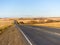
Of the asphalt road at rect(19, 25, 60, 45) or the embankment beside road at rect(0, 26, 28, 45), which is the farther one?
the embankment beside road at rect(0, 26, 28, 45)

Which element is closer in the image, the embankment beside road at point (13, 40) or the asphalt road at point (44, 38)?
the asphalt road at point (44, 38)

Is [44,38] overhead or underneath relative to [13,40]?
underneath

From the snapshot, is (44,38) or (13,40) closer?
(13,40)
